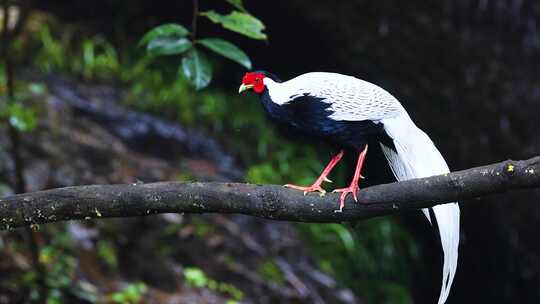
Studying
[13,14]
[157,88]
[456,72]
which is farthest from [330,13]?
[13,14]

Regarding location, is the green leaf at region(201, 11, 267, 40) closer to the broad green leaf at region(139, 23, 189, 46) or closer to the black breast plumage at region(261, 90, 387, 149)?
the broad green leaf at region(139, 23, 189, 46)

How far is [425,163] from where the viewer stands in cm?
254

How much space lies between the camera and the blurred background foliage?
497cm

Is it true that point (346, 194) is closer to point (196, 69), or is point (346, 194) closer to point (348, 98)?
point (348, 98)

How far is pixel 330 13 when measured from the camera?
247 inches

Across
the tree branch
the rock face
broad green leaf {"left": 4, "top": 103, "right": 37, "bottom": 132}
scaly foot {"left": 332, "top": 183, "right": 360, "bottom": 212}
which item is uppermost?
scaly foot {"left": 332, "top": 183, "right": 360, "bottom": 212}

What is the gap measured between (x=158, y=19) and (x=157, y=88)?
31.3 inches

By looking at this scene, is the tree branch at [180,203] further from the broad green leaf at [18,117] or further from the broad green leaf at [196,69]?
the broad green leaf at [18,117]

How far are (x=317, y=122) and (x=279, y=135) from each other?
4.49m

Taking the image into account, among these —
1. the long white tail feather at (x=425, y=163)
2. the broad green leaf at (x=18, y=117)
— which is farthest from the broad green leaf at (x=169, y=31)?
the broad green leaf at (x=18, y=117)

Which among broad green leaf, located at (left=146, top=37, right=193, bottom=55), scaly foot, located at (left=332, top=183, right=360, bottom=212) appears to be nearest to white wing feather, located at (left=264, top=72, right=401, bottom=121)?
scaly foot, located at (left=332, top=183, right=360, bottom=212)

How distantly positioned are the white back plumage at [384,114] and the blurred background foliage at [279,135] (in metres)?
2.36

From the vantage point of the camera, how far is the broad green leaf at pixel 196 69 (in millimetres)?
2828

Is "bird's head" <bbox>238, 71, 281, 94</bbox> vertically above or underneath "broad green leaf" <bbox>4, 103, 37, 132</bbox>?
above
